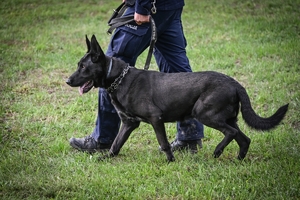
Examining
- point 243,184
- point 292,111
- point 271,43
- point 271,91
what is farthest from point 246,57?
point 243,184

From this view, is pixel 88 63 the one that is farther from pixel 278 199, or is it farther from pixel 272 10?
pixel 272 10

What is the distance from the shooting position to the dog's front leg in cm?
539

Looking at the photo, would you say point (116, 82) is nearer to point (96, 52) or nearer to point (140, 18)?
point (96, 52)

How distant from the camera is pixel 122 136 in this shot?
544 cm

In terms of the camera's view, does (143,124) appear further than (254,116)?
Yes

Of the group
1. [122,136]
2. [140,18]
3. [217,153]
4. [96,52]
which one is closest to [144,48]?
[140,18]

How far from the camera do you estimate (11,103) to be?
7.45 meters

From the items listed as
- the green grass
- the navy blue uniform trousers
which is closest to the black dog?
the navy blue uniform trousers

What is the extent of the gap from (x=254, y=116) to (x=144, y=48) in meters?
1.45

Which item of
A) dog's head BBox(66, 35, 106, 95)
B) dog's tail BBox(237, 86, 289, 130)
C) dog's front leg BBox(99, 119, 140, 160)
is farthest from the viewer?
dog's front leg BBox(99, 119, 140, 160)

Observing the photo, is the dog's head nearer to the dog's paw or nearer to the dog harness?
the dog harness

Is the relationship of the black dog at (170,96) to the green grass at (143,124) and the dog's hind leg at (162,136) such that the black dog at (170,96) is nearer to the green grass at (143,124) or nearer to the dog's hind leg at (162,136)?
the dog's hind leg at (162,136)

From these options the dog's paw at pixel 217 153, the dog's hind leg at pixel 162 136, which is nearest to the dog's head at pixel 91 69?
the dog's hind leg at pixel 162 136

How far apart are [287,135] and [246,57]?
11.3 ft
